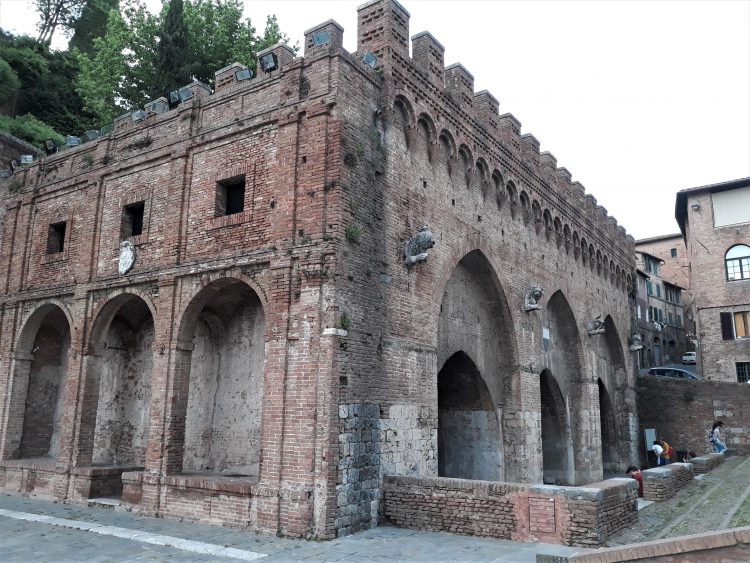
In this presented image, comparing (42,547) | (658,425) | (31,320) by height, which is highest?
(31,320)

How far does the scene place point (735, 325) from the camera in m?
28.7

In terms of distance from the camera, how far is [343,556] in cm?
795

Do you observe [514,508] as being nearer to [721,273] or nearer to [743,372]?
[743,372]

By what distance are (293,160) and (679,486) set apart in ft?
35.2

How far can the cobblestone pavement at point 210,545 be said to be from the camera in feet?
26.1

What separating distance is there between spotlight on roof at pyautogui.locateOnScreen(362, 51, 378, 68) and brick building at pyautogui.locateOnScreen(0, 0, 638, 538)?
63mm

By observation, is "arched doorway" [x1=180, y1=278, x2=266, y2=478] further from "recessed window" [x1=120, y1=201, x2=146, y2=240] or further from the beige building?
the beige building

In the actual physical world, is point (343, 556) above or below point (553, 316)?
below

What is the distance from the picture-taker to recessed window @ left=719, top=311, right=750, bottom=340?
28.5m

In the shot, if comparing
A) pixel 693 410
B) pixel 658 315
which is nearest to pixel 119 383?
pixel 693 410

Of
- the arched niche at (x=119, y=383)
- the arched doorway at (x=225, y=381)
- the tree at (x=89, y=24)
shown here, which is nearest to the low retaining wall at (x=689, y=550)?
the arched doorway at (x=225, y=381)

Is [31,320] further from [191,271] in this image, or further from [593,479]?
[593,479]

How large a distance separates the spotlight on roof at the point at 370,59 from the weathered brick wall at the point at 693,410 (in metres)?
18.4

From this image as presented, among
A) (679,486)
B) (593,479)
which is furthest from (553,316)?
(679,486)
